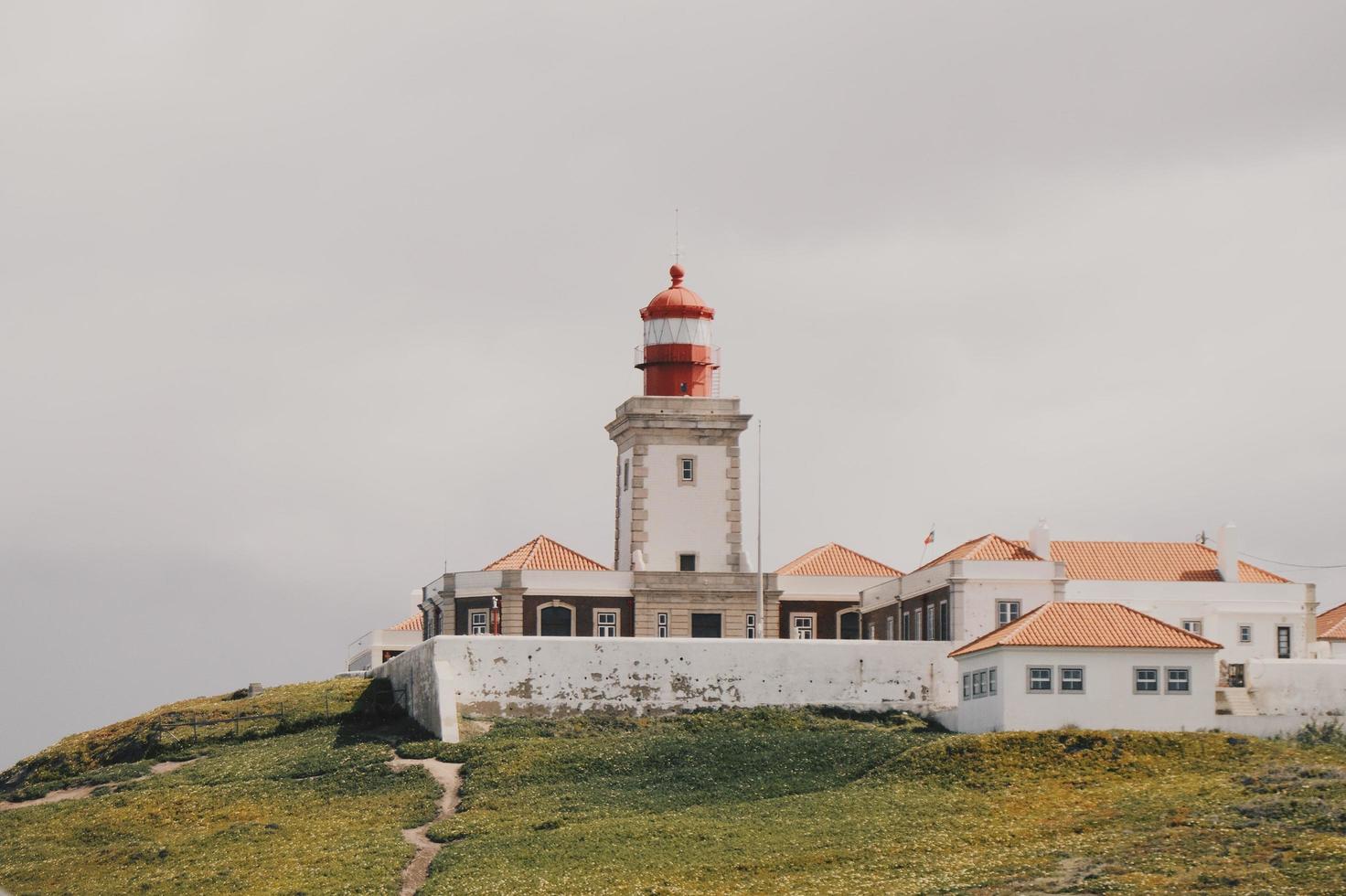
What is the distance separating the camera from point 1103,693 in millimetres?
56812

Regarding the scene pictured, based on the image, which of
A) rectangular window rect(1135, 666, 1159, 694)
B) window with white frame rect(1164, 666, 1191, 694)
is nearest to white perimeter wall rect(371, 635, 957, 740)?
rectangular window rect(1135, 666, 1159, 694)

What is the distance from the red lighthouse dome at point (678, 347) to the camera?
74.1 metres

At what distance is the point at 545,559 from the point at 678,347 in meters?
A: 8.44

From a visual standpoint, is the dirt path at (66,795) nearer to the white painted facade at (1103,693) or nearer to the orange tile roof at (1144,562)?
the white painted facade at (1103,693)

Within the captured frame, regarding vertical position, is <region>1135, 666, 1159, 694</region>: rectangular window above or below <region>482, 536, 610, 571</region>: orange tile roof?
below

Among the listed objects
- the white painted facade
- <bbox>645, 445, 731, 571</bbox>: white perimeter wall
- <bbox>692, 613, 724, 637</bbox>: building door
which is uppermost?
<bbox>645, 445, 731, 571</bbox>: white perimeter wall

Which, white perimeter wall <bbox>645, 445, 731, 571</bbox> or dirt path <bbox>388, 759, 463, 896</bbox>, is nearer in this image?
dirt path <bbox>388, 759, 463, 896</bbox>

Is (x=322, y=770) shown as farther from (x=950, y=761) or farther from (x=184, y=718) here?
(x=950, y=761)

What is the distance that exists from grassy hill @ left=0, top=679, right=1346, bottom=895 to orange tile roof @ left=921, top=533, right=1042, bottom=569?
26.7ft

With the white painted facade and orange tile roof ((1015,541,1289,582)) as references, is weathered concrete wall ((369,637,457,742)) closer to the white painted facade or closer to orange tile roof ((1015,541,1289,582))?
the white painted facade

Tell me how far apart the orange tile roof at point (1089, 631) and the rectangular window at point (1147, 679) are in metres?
0.65

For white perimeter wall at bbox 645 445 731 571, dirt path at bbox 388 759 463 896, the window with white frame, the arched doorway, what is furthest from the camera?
white perimeter wall at bbox 645 445 731 571

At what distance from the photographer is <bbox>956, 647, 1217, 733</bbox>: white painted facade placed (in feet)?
186

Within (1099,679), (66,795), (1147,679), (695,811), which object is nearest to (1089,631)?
(1099,679)
